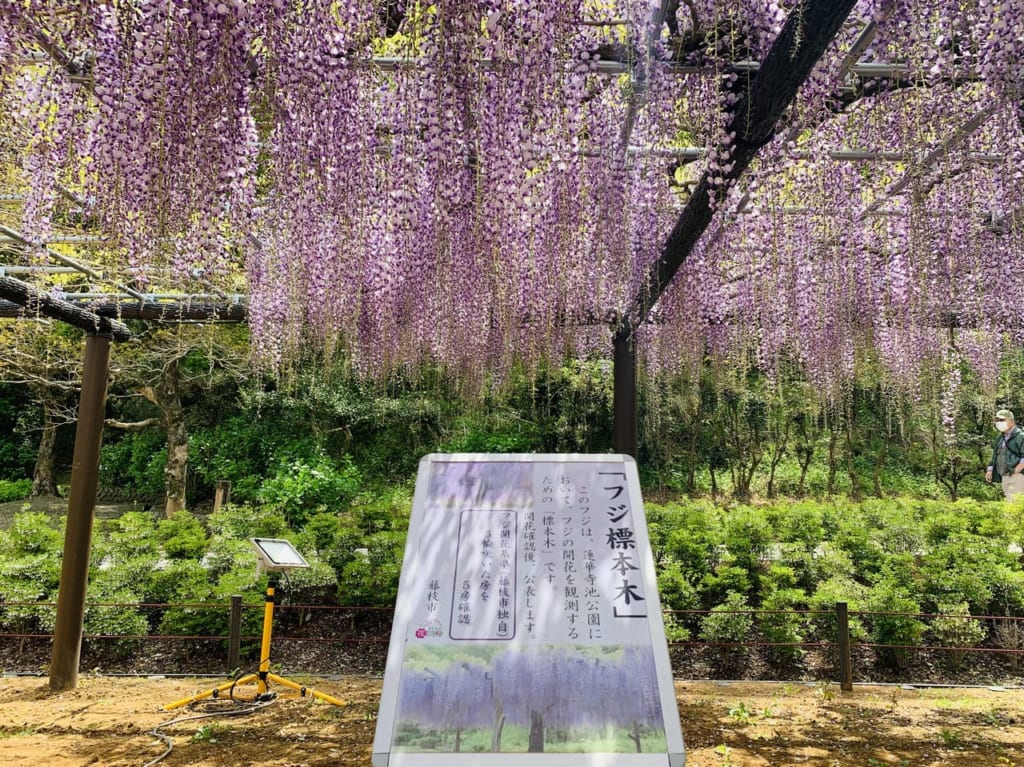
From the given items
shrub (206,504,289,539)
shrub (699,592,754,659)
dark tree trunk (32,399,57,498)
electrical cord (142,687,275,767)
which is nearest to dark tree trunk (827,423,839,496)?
shrub (699,592,754,659)

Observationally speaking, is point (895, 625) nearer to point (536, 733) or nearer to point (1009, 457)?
point (1009, 457)

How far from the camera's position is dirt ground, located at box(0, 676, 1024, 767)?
2836 millimetres

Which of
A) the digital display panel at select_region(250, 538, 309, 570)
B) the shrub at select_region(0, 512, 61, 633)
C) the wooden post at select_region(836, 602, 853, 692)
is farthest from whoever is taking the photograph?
the shrub at select_region(0, 512, 61, 633)

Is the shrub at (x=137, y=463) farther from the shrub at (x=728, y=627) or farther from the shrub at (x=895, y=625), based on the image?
the shrub at (x=895, y=625)

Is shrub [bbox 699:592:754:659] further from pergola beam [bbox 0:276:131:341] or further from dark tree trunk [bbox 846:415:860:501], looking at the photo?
dark tree trunk [bbox 846:415:860:501]

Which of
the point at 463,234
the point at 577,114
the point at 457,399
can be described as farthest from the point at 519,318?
the point at 457,399

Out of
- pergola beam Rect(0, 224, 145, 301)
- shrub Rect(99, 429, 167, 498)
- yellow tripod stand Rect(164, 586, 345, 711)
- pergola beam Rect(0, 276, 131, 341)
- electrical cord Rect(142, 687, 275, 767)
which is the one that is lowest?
electrical cord Rect(142, 687, 275, 767)

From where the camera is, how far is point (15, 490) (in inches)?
438

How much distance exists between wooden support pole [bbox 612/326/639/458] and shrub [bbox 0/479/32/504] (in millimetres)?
10857

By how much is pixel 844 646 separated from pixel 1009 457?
3.82 meters

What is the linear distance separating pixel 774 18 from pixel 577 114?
76cm

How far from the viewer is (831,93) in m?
2.69

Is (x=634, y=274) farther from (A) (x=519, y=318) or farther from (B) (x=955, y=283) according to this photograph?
(B) (x=955, y=283)

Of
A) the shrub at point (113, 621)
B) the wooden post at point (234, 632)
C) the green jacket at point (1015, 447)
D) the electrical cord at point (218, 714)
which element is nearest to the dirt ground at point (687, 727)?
the electrical cord at point (218, 714)
